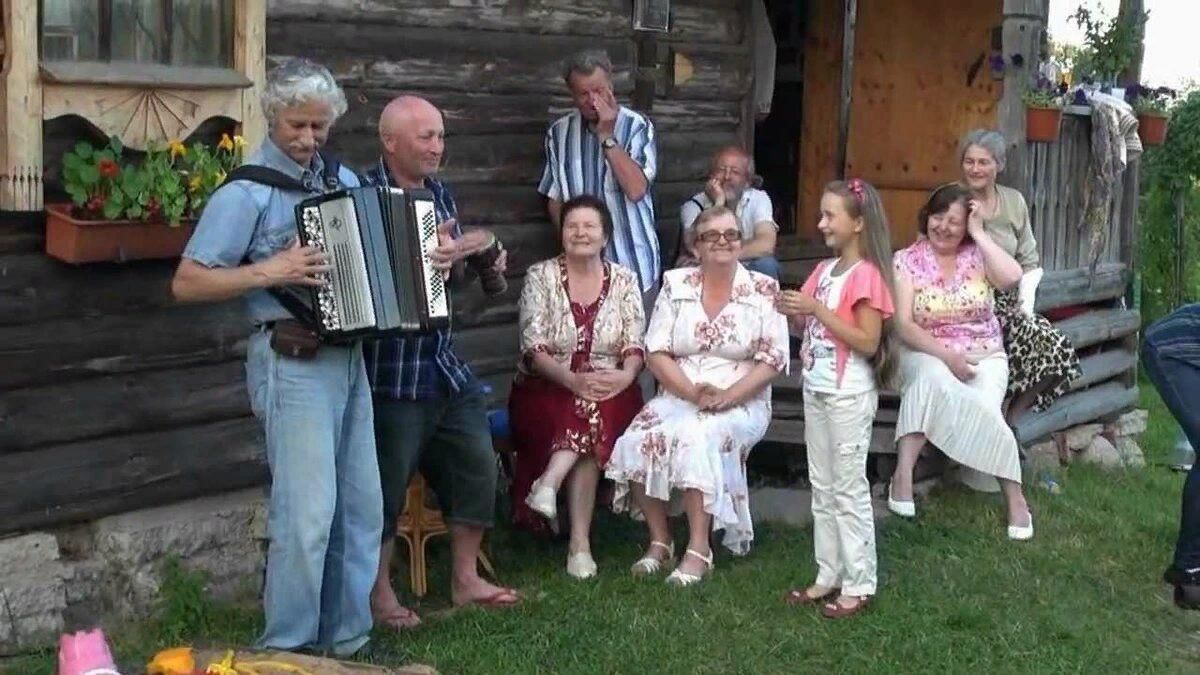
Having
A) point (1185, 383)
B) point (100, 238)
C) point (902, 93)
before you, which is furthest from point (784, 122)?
point (100, 238)

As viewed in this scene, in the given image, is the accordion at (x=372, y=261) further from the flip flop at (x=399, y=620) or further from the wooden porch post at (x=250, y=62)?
the flip flop at (x=399, y=620)

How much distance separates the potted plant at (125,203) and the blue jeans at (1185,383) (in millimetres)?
3597

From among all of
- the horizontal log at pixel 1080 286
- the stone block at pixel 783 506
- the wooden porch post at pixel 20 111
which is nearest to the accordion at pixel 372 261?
the wooden porch post at pixel 20 111

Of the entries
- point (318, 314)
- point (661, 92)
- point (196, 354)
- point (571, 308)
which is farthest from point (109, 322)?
point (661, 92)

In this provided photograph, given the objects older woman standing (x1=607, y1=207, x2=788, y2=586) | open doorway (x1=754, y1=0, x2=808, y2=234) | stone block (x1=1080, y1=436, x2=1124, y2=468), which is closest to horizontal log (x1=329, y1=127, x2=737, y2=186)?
older woman standing (x1=607, y1=207, x2=788, y2=586)

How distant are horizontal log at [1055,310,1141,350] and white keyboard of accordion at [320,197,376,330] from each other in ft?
17.8

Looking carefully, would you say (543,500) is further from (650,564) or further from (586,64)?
(586,64)

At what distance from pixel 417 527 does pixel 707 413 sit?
3.75 ft

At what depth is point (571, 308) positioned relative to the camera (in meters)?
6.05

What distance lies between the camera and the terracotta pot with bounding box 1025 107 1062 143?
7.71 metres

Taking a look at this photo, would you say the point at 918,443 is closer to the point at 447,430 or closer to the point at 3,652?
the point at 447,430

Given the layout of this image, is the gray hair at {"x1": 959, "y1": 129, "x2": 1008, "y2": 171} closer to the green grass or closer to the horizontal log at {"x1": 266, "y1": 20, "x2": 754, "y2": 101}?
the horizontal log at {"x1": 266, "y1": 20, "x2": 754, "y2": 101}

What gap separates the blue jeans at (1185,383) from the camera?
19.9 ft

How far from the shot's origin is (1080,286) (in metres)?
8.92
